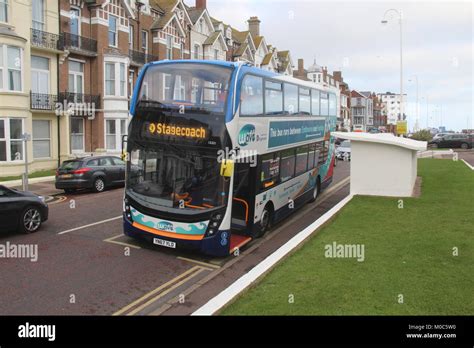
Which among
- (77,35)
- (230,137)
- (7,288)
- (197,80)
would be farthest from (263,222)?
(77,35)

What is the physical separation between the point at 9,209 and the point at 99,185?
322 inches

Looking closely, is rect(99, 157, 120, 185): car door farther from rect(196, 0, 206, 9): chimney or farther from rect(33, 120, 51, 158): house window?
rect(196, 0, 206, 9): chimney

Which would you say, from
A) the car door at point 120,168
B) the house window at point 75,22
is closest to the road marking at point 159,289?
the car door at point 120,168

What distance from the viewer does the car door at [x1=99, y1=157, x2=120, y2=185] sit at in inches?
750

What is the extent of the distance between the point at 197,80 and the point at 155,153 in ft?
5.86

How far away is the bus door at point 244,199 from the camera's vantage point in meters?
10.2

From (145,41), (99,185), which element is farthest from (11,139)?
(145,41)

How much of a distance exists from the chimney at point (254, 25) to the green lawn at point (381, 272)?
159ft

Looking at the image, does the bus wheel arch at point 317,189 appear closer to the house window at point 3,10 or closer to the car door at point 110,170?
the car door at point 110,170

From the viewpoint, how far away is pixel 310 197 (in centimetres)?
1599

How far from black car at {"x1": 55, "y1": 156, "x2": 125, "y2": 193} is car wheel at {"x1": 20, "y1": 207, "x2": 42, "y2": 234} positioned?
6.88 metres

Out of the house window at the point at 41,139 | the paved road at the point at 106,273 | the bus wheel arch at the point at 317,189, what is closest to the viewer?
the paved road at the point at 106,273

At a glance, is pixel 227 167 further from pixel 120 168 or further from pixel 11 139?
pixel 11 139
